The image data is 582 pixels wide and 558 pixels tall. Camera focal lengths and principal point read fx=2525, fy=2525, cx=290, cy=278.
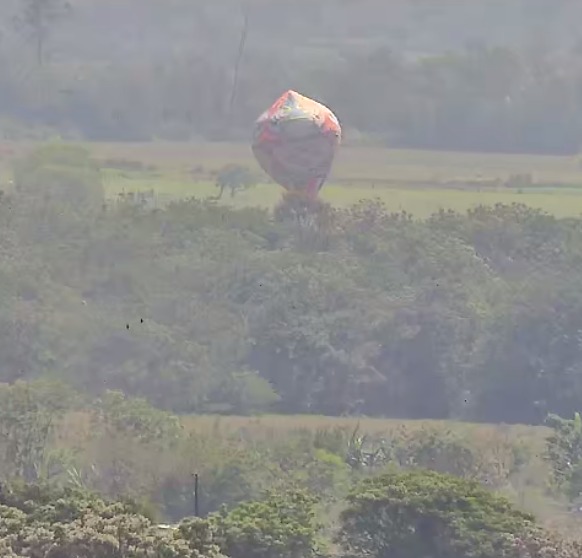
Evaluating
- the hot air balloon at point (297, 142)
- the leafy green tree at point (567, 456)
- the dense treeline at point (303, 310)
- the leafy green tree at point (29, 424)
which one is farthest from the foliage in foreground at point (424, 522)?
the hot air balloon at point (297, 142)

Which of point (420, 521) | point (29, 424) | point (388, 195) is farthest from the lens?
point (388, 195)

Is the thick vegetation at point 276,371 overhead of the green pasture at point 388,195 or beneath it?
overhead

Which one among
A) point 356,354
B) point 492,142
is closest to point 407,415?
point 356,354

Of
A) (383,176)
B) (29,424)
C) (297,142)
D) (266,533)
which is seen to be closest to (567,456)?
(29,424)

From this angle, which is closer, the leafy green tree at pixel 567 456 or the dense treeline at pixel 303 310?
the leafy green tree at pixel 567 456

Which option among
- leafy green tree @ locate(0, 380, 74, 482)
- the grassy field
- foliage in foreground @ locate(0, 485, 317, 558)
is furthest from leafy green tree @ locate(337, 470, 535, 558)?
the grassy field

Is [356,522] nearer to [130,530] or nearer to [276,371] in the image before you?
[130,530]

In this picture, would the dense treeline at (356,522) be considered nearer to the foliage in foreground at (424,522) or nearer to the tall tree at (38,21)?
the foliage in foreground at (424,522)
